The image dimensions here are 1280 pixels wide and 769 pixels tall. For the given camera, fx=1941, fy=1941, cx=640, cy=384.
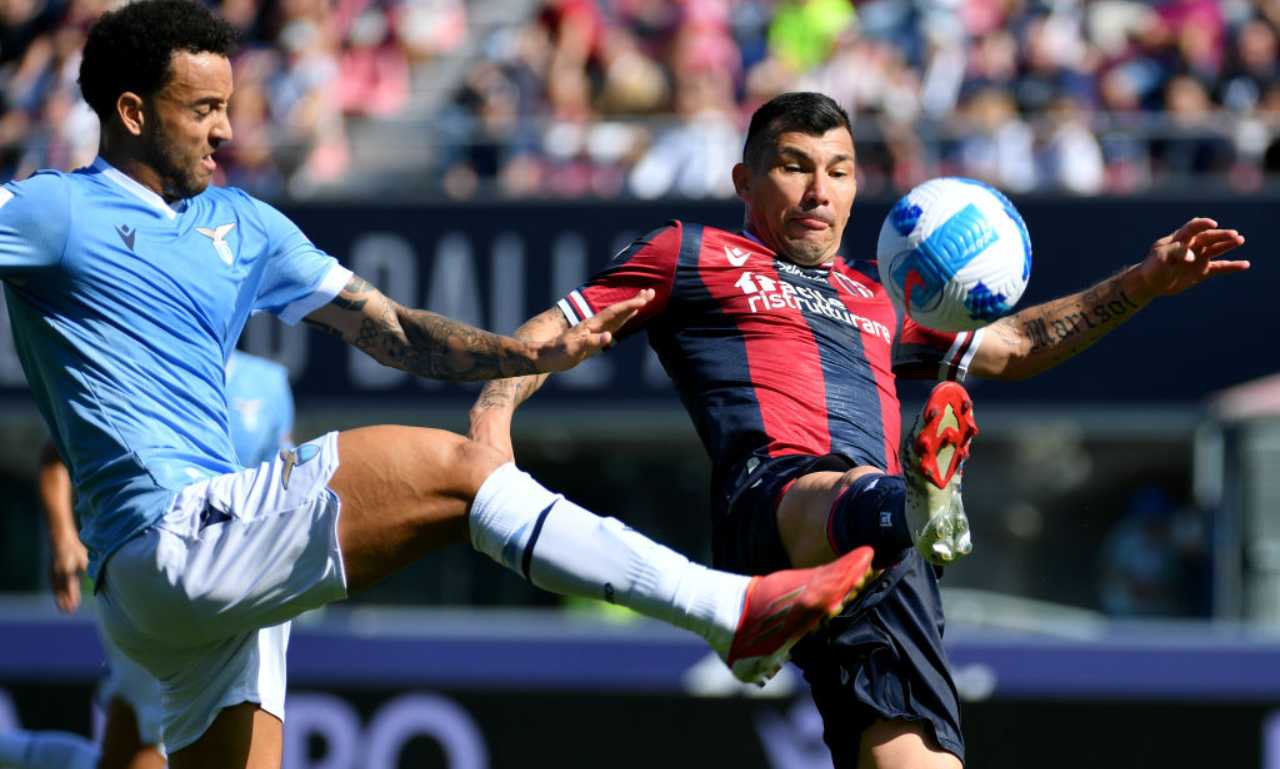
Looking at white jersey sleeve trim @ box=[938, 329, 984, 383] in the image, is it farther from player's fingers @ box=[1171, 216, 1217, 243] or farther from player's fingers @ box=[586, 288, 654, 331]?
player's fingers @ box=[586, 288, 654, 331]

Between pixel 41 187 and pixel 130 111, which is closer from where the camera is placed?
pixel 41 187

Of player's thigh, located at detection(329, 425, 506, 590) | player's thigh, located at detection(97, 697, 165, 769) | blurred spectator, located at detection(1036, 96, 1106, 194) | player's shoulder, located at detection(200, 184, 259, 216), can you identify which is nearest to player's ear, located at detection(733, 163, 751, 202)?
player's shoulder, located at detection(200, 184, 259, 216)

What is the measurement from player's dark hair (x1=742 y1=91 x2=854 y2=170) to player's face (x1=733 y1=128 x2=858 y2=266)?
0.8 inches

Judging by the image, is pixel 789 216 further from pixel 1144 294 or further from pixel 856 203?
pixel 856 203

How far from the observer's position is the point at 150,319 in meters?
4.77

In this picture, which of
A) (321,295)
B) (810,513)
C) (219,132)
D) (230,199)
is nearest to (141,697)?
(321,295)

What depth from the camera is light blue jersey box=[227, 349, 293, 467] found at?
7.50 metres

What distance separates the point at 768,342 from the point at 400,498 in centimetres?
166

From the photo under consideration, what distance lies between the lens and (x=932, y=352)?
602 cm

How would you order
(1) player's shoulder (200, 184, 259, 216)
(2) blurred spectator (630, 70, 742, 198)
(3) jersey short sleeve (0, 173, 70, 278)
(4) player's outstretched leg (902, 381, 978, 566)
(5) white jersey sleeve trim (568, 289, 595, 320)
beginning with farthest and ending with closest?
(2) blurred spectator (630, 70, 742, 198), (5) white jersey sleeve trim (568, 289, 595, 320), (1) player's shoulder (200, 184, 259, 216), (4) player's outstretched leg (902, 381, 978, 566), (3) jersey short sleeve (0, 173, 70, 278)

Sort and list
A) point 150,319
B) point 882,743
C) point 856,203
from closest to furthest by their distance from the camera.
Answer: point 150,319
point 882,743
point 856,203

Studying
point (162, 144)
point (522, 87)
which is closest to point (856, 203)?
point (522, 87)

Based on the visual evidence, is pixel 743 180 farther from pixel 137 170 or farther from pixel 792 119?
pixel 137 170

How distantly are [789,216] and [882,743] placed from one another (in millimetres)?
1596
